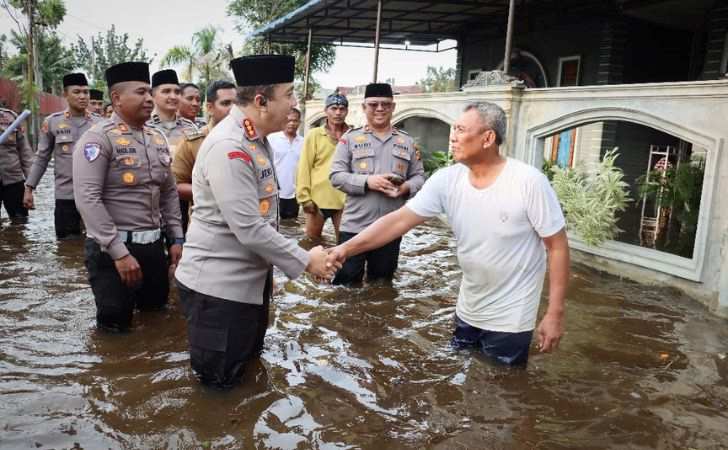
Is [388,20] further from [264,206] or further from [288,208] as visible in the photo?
[264,206]

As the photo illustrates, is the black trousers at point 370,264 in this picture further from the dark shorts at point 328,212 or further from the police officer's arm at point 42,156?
the police officer's arm at point 42,156

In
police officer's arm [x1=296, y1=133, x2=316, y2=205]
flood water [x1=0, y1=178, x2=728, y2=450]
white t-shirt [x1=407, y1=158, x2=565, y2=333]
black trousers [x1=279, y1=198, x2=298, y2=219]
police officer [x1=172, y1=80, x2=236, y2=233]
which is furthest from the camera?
black trousers [x1=279, y1=198, x2=298, y2=219]

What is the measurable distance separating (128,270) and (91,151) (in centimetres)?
77

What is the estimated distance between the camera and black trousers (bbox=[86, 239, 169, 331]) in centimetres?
374

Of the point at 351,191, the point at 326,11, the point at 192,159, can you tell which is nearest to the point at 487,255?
the point at 351,191

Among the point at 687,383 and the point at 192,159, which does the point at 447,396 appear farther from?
the point at 192,159

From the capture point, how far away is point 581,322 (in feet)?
16.1

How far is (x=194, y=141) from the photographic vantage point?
464 centimetres

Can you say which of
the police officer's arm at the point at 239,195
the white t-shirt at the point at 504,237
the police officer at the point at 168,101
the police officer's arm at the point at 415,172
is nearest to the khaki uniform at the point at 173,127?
the police officer at the point at 168,101

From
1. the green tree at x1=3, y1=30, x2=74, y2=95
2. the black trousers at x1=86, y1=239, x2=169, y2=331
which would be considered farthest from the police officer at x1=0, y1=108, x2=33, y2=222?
the green tree at x1=3, y1=30, x2=74, y2=95

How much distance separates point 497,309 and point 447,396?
574mm

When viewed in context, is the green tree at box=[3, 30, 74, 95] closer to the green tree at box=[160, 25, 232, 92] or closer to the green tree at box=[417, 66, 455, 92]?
the green tree at box=[160, 25, 232, 92]

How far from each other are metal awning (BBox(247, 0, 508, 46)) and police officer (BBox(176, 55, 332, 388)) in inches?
377

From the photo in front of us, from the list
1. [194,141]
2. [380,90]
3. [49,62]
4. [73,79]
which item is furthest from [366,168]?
[49,62]
